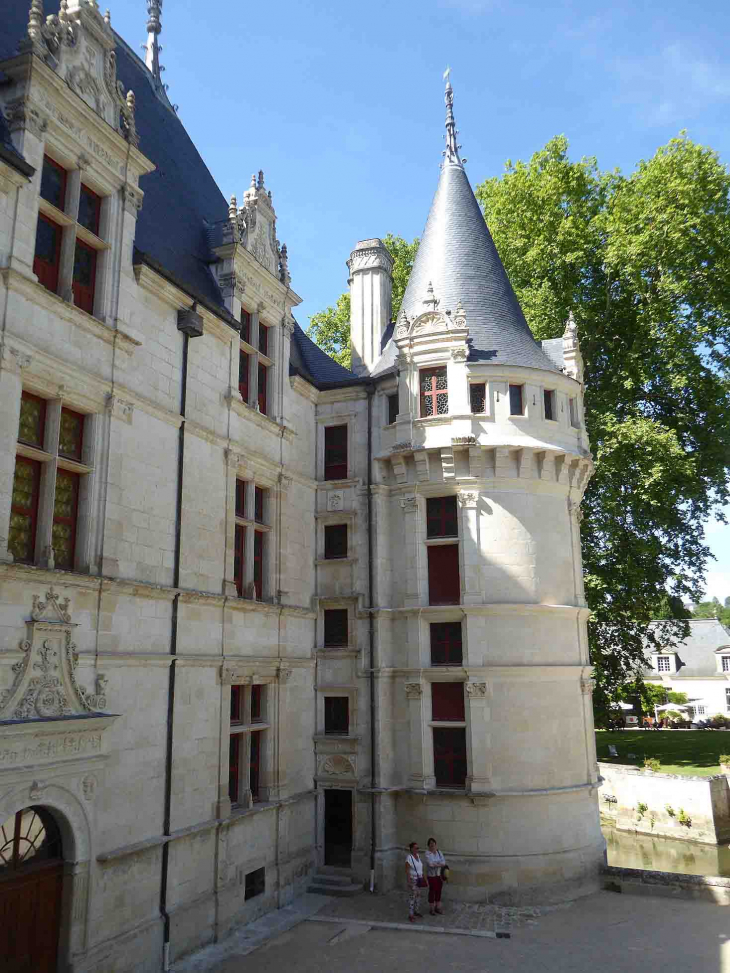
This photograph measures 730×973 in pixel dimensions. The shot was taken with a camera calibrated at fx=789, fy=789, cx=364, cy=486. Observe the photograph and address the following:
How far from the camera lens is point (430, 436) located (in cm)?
1750

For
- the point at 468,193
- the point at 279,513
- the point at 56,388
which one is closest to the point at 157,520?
the point at 56,388

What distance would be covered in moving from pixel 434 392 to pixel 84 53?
9.34 m

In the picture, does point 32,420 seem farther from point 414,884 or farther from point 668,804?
point 668,804

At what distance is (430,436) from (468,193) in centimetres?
744

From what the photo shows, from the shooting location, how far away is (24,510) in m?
10.3

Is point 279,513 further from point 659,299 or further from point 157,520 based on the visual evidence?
point 659,299

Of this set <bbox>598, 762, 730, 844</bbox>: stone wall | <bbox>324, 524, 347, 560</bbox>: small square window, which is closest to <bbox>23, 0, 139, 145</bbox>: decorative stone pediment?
<bbox>324, 524, 347, 560</bbox>: small square window

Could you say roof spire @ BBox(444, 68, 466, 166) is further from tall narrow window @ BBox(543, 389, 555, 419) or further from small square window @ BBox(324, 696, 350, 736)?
small square window @ BBox(324, 696, 350, 736)

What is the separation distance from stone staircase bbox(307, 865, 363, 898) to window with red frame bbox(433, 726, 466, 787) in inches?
104

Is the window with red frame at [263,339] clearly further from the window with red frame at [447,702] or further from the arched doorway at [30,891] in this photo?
the arched doorway at [30,891]

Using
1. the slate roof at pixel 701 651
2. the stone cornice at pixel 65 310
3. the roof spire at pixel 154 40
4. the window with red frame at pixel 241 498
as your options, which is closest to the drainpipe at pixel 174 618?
the stone cornice at pixel 65 310

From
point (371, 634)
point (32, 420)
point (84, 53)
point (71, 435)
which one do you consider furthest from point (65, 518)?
point (371, 634)

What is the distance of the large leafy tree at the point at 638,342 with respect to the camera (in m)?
24.7

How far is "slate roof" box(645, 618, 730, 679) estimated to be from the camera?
190 ft
